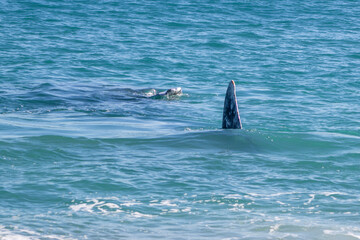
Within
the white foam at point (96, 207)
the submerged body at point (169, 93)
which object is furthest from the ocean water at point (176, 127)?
the submerged body at point (169, 93)

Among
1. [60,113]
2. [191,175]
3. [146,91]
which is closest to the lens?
[191,175]

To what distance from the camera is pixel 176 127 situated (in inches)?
742

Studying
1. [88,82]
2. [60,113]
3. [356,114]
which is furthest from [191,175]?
[88,82]

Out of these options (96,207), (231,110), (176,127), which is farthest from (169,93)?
(96,207)

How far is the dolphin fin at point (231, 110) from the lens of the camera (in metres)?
17.5

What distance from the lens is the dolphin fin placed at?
57.4 ft

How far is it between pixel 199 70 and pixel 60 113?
388 inches

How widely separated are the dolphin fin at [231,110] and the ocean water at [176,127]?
1.44 feet

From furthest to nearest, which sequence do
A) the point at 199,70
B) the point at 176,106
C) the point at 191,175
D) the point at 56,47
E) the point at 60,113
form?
1. the point at 56,47
2. the point at 199,70
3. the point at 176,106
4. the point at 60,113
5. the point at 191,175

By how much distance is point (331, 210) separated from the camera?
1203 cm

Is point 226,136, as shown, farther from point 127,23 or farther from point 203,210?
point 127,23

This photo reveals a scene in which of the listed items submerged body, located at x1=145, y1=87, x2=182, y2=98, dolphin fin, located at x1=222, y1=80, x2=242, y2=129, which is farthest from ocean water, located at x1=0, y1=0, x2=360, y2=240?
dolphin fin, located at x1=222, y1=80, x2=242, y2=129

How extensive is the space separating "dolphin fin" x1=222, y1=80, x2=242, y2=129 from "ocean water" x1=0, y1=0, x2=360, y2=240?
1.44ft

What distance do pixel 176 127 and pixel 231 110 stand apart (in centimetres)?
201
